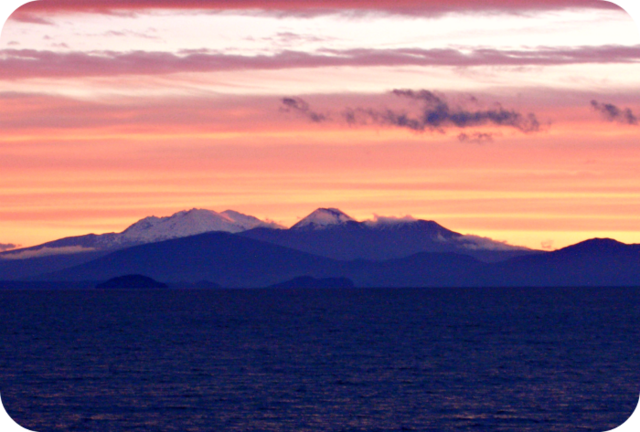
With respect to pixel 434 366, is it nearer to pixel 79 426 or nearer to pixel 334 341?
pixel 334 341

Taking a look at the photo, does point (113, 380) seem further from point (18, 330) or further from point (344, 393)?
point (18, 330)

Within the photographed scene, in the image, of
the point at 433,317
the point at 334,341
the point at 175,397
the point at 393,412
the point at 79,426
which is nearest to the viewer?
the point at 79,426

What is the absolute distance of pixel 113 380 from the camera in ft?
219

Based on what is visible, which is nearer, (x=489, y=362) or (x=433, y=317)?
(x=489, y=362)

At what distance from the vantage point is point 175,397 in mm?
58375

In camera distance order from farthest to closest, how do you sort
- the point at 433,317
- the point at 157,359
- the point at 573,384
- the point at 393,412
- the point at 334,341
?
the point at 433,317, the point at 334,341, the point at 157,359, the point at 573,384, the point at 393,412

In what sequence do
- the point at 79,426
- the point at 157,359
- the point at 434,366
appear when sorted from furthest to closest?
the point at 157,359
the point at 434,366
the point at 79,426

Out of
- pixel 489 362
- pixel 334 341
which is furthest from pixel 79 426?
pixel 334 341

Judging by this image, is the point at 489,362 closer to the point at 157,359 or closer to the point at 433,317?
the point at 157,359

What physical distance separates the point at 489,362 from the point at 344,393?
24.9m

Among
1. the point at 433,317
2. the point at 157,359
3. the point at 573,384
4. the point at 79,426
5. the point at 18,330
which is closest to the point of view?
the point at 79,426

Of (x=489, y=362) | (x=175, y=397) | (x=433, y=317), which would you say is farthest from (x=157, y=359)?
(x=433, y=317)

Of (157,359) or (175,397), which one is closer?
(175,397)

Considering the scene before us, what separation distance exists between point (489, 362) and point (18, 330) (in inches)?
2984
